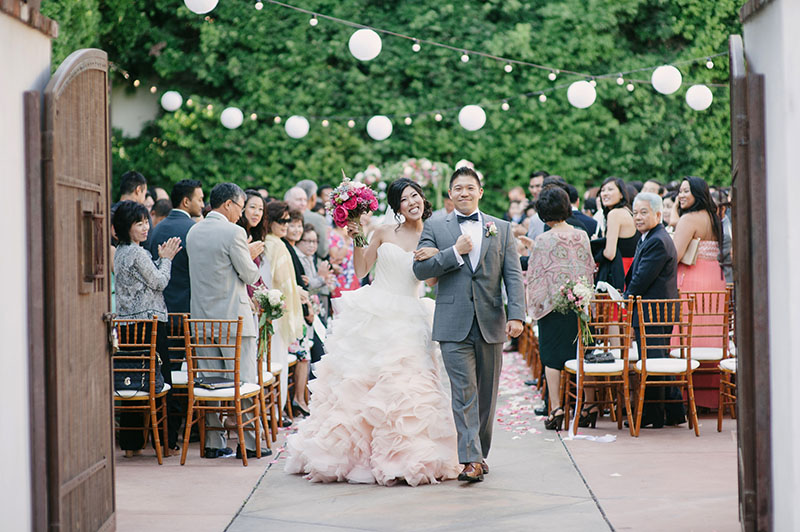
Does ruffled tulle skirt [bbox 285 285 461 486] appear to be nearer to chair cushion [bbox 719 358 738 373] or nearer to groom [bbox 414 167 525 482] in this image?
groom [bbox 414 167 525 482]

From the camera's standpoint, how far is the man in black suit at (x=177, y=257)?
25.2 ft

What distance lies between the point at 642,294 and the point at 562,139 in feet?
28.3

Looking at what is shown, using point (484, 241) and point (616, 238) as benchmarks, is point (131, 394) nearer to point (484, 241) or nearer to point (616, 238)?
point (484, 241)

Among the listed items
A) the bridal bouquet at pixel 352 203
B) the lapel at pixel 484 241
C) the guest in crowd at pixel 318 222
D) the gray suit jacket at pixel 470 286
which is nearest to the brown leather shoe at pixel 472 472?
the gray suit jacket at pixel 470 286

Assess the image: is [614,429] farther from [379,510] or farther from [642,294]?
[379,510]

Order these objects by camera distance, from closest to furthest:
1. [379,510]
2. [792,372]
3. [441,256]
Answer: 1. [792,372]
2. [379,510]
3. [441,256]

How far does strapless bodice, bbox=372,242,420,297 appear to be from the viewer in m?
6.67

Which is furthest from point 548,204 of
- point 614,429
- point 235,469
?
point 235,469

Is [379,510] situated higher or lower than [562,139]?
lower

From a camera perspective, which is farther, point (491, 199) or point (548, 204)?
point (491, 199)

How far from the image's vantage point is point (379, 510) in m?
5.57

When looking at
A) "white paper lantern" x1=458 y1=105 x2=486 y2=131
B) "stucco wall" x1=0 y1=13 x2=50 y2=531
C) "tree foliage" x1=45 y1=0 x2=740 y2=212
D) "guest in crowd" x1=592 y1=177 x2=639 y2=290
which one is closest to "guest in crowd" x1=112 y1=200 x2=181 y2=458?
"stucco wall" x1=0 y1=13 x2=50 y2=531

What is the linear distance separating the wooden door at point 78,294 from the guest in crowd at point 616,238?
5.10 m

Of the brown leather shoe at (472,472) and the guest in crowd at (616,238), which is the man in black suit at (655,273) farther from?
the brown leather shoe at (472,472)
